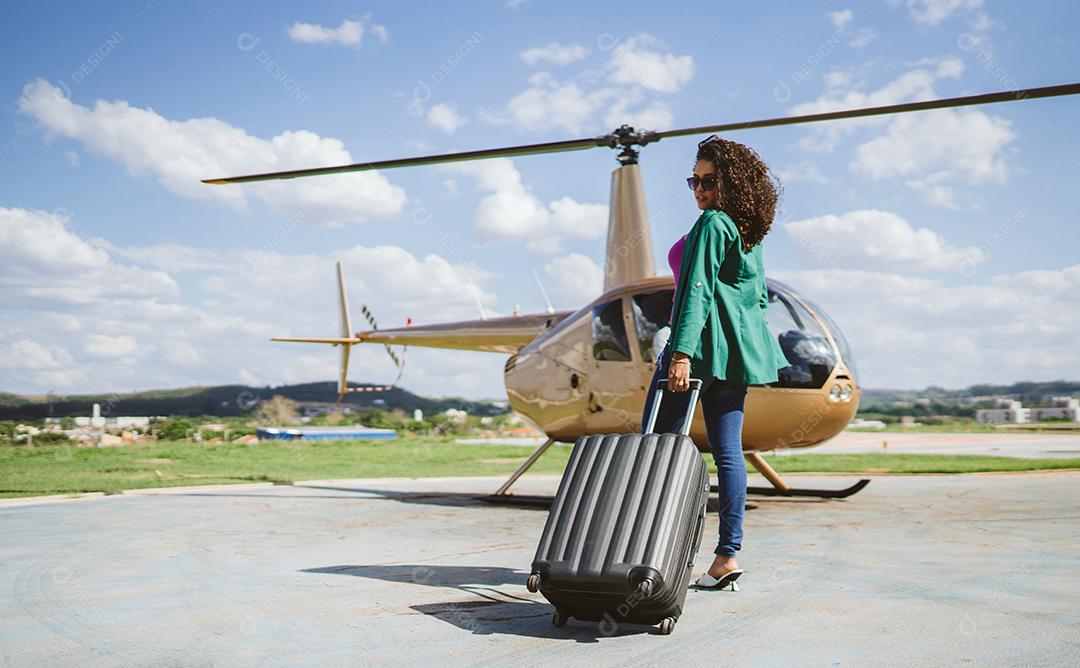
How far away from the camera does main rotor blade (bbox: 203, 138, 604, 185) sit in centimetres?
865

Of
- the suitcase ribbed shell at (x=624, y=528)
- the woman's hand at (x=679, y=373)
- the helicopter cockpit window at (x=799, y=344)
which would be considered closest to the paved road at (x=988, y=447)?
the helicopter cockpit window at (x=799, y=344)

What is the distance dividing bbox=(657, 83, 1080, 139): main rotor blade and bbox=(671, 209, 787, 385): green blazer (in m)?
3.31

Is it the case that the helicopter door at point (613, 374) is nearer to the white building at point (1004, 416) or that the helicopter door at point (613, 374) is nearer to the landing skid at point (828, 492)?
the landing skid at point (828, 492)

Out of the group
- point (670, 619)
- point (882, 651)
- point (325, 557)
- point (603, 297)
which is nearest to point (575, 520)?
point (670, 619)

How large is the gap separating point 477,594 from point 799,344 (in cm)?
403

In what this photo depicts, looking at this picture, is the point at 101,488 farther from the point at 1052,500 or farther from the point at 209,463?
the point at 1052,500

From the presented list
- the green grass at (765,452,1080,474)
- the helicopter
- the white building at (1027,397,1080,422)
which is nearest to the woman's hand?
the helicopter

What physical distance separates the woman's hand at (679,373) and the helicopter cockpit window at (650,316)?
144 inches

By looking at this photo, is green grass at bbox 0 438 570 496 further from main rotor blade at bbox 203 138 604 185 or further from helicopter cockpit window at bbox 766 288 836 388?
helicopter cockpit window at bbox 766 288 836 388

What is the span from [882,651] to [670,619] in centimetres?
68

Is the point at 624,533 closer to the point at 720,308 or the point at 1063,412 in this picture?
the point at 720,308

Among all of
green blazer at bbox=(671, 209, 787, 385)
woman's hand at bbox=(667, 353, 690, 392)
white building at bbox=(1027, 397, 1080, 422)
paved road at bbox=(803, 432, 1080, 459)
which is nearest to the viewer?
woman's hand at bbox=(667, 353, 690, 392)

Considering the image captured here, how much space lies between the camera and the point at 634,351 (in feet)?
23.8

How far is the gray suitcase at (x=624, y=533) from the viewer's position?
9.23ft
